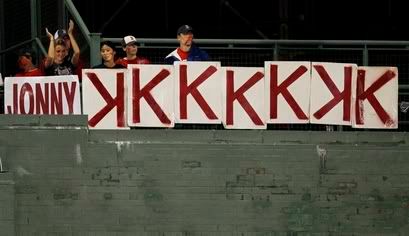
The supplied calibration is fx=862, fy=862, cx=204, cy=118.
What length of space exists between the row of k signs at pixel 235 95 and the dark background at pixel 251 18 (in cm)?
881

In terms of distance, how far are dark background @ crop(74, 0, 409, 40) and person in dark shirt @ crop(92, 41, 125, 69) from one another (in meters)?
8.83

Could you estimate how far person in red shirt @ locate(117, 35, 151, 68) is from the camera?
10.1m

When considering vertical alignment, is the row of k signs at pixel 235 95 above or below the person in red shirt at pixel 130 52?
below

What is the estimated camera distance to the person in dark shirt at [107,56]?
33.0 feet

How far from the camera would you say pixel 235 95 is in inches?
396

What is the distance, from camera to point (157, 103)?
10039 millimetres

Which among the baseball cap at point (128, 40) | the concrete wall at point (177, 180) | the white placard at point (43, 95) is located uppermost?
the baseball cap at point (128, 40)

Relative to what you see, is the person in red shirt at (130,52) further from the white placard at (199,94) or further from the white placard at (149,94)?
the white placard at (199,94)

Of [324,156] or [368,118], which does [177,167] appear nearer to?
[324,156]

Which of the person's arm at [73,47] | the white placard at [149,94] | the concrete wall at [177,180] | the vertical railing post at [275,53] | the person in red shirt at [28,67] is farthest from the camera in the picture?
the person in red shirt at [28,67]

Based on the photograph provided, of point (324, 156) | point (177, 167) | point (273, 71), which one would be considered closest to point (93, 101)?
point (177, 167)

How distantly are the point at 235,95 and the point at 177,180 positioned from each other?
1201mm

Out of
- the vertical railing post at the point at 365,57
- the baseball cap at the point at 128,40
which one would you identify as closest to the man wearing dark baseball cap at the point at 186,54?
the baseball cap at the point at 128,40

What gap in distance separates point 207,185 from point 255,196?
0.57m
